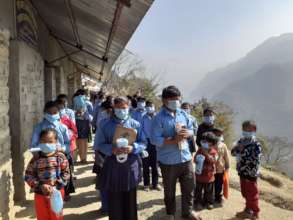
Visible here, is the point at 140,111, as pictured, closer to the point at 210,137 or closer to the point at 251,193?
the point at 210,137

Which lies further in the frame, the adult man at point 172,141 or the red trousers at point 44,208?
the adult man at point 172,141

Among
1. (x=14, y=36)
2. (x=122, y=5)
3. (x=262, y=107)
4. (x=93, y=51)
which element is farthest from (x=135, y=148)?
(x=262, y=107)

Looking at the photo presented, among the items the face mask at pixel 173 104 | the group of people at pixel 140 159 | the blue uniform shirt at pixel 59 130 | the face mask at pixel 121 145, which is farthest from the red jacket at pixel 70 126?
the face mask at pixel 121 145

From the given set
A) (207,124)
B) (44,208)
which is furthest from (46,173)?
(207,124)

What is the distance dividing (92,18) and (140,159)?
3050 mm

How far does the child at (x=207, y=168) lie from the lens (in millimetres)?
6148

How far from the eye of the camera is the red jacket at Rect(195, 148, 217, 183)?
6.17 metres

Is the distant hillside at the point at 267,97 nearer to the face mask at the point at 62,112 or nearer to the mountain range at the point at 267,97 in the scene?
the mountain range at the point at 267,97

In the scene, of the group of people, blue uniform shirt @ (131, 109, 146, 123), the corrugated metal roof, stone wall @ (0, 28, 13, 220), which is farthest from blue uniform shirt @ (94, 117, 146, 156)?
blue uniform shirt @ (131, 109, 146, 123)

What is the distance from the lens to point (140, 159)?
15.9 feet

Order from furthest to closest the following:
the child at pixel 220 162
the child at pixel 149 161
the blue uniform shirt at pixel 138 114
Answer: the blue uniform shirt at pixel 138 114 → the child at pixel 149 161 → the child at pixel 220 162

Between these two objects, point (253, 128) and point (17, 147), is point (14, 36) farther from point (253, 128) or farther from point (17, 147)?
point (253, 128)

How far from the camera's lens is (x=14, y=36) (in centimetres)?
592

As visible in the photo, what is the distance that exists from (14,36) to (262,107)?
530 ft
